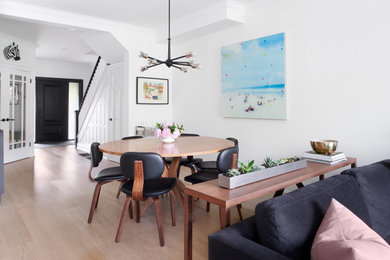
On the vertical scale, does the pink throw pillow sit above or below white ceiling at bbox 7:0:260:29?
below

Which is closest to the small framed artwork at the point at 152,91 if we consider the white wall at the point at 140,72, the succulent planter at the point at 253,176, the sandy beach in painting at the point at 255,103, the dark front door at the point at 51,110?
the white wall at the point at 140,72

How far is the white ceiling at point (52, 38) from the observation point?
524cm

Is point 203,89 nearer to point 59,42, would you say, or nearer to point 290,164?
point 290,164

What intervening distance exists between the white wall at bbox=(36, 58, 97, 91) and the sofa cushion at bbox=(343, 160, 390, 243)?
9.38 meters

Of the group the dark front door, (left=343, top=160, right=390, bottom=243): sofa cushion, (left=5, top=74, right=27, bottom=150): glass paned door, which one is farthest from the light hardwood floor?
the dark front door

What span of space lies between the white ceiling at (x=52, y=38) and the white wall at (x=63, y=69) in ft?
0.99

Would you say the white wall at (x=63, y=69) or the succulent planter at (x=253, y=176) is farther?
the white wall at (x=63, y=69)

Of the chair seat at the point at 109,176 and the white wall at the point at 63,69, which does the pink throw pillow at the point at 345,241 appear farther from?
the white wall at the point at 63,69

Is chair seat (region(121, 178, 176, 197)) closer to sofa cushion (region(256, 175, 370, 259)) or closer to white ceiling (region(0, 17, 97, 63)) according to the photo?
sofa cushion (region(256, 175, 370, 259))

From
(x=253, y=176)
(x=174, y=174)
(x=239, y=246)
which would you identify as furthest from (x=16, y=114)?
(x=239, y=246)

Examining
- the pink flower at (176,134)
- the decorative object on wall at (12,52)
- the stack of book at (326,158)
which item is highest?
the decorative object on wall at (12,52)

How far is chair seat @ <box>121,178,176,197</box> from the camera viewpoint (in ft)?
7.82

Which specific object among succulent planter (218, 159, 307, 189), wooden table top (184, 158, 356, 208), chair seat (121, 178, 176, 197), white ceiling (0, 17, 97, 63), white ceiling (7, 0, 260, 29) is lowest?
chair seat (121, 178, 176, 197)

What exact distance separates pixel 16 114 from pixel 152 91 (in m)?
3.19
